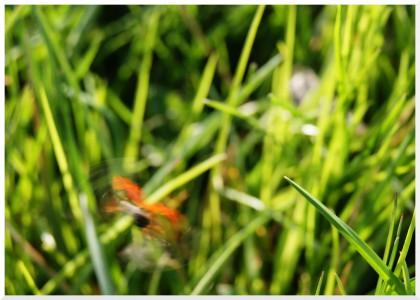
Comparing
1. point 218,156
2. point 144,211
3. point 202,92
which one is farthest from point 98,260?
point 202,92

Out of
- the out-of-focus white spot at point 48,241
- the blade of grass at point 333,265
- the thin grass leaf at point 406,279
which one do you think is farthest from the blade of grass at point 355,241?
the out-of-focus white spot at point 48,241

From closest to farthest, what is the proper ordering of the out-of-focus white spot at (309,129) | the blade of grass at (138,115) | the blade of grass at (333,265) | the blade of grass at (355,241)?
1. the blade of grass at (355,241)
2. the blade of grass at (333,265)
3. the out-of-focus white spot at (309,129)
4. the blade of grass at (138,115)

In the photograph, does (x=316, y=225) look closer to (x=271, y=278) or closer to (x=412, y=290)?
(x=271, y=278)

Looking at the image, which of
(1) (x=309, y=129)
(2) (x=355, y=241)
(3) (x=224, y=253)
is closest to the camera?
(2) (x=355, y=241)

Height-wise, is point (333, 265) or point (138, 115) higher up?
point (138, 115)

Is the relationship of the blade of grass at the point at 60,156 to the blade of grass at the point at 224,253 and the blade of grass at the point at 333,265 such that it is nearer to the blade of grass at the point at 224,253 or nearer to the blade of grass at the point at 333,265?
the blade of grass at the point at 224,253

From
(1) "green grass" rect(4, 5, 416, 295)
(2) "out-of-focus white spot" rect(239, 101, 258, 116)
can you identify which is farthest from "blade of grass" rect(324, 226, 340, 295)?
(2) "out-of-focus white spot" rect(239, 101, 258, 116)

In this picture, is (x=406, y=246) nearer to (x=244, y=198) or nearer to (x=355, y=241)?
(x=355, y=241)
